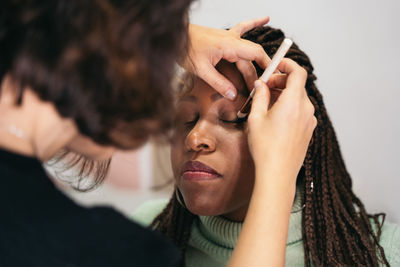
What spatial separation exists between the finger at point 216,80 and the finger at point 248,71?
0.12ft

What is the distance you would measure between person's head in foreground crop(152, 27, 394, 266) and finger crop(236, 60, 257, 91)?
0.02 meters

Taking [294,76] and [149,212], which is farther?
[149,212]

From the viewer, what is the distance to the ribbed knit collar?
90cm

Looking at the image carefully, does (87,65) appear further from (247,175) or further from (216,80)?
(247,175)

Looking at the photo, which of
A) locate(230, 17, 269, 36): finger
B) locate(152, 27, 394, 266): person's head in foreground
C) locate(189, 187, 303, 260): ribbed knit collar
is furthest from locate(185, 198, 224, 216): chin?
locate(230, 17, 269, 36): finger

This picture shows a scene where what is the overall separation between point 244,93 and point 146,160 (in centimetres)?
145

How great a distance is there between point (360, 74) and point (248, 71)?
33cm

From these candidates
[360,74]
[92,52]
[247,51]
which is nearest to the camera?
[92,52]

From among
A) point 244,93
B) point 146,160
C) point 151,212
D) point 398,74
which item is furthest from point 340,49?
point 146,160

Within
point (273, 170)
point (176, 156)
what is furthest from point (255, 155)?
point (176, 156)

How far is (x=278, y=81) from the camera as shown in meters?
0.77

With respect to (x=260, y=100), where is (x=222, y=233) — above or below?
below

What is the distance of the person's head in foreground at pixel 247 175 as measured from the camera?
0.82 meters

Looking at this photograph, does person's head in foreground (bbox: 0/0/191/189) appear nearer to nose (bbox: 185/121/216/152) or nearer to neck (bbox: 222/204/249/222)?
nose (bbox: 185/121/216/152)
